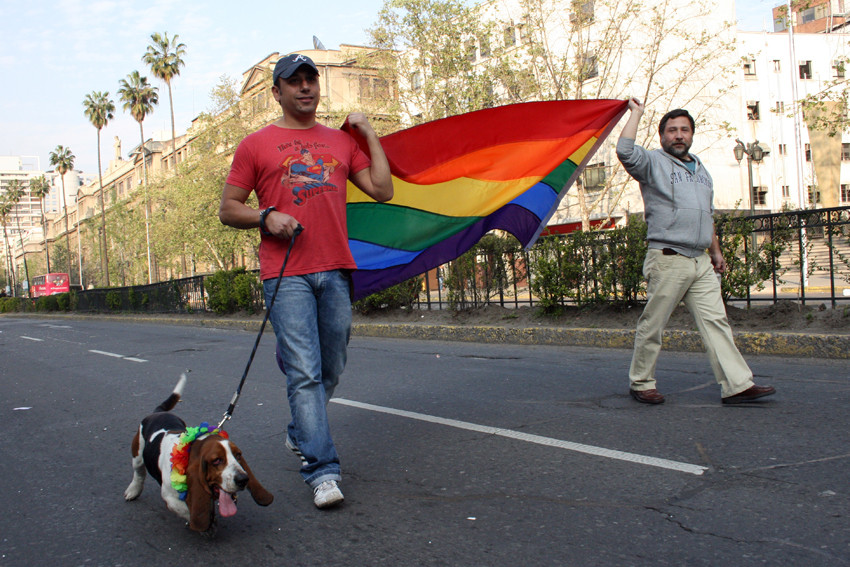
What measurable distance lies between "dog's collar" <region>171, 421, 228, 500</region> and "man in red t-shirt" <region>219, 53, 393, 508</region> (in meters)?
0.60

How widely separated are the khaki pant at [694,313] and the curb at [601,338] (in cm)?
288

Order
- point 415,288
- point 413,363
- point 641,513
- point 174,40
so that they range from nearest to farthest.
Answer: point 641,513 → point 413,363 → point 415,288 → point 174,40

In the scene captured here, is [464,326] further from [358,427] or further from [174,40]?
[174,40]

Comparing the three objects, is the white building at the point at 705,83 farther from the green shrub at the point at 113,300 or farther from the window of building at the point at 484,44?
the green shrub at the point at 113,300

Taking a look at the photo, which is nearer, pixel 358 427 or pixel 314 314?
pixel 314 314

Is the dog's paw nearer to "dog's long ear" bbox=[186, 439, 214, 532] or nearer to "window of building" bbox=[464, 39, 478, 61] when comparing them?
"dog's long ear" bbox=[186, 439, 214, 532]

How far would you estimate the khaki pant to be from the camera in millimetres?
5035

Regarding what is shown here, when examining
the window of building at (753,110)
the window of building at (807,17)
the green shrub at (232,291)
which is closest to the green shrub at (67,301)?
the green shrub at (232,291)

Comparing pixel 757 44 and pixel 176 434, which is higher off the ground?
pixel 757 44

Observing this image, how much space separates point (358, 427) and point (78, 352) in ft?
31.9

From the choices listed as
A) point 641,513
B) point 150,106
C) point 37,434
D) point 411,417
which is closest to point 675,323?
point 411,417

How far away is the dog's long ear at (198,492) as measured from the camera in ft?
9.27

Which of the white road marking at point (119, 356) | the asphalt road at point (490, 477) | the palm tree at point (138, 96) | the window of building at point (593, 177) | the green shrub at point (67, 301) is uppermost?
the palm tree at point (138, 96)

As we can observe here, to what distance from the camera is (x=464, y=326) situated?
1169 centimetres
